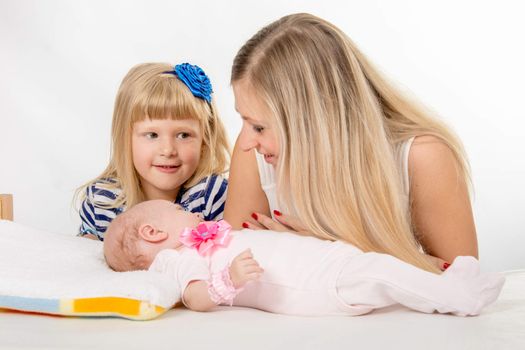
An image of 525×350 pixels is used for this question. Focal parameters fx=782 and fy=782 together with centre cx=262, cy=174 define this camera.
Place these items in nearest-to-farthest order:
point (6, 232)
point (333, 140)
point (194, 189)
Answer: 1. point (333, 140)
2. point (6, 232)
3. point (194, 189)

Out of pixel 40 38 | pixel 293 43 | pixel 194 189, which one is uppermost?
pixel 293 43

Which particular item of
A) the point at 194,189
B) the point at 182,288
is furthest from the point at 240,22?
the point at 182,288

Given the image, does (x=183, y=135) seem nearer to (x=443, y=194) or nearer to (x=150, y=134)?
(x=150, y=134)

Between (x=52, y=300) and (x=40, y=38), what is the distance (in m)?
2.66

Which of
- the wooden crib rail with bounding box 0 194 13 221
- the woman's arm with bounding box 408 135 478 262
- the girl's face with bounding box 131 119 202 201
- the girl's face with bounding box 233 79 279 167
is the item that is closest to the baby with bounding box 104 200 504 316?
the girl's face with bounding box 233 79 279 167

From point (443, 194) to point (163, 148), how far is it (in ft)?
3.70

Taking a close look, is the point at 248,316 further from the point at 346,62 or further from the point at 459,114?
the point at 459,114

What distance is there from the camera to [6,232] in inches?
88.2

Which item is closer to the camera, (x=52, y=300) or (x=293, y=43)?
(x=52, y=300)

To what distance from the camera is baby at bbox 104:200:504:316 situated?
5.24ft

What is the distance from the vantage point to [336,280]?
1.63 metres

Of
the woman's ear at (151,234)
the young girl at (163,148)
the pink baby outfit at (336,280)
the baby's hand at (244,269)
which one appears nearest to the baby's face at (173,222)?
the woman's ear at (151,234)

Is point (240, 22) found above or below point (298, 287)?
above

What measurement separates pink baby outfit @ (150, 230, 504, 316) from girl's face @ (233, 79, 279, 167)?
0.26 metres
